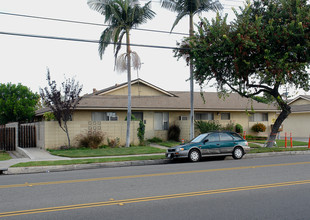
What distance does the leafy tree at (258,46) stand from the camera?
1653 centimetres

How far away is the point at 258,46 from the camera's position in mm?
16672

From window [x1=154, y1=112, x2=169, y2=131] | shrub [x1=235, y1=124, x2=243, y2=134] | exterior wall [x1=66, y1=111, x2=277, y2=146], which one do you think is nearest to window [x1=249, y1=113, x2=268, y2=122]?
exterior wall [x1=66, y1=111, x2=277, y2=146]

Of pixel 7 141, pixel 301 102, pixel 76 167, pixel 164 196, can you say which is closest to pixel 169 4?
pixel 76 167

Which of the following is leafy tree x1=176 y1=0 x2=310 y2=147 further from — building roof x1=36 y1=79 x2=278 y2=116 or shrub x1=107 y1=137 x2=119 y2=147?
shrub x1=107 y1=137 x2=119 y2=147

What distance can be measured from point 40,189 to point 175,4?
15.8 meters

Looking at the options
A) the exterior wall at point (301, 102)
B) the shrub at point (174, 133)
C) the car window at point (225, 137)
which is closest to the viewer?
the car window at point (225, 137)

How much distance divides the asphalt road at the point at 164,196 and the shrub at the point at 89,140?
1112 cm

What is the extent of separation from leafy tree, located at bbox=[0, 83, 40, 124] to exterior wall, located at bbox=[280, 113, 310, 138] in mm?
26931

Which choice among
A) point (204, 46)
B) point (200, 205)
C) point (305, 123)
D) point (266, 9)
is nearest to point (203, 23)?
point (204, 46)

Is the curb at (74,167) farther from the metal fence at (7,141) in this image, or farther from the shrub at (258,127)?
the shrub at (258,127)

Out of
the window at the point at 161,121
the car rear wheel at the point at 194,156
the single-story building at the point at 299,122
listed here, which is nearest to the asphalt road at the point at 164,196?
the car rear wheel at the point at 194,156

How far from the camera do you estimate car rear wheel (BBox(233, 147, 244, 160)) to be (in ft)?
54.7

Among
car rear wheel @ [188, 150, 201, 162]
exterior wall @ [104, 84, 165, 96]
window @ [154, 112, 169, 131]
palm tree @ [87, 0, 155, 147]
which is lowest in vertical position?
car rear wheel @ [188, 150, 201, 162]

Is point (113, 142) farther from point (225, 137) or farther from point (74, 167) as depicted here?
point (225, 137)
